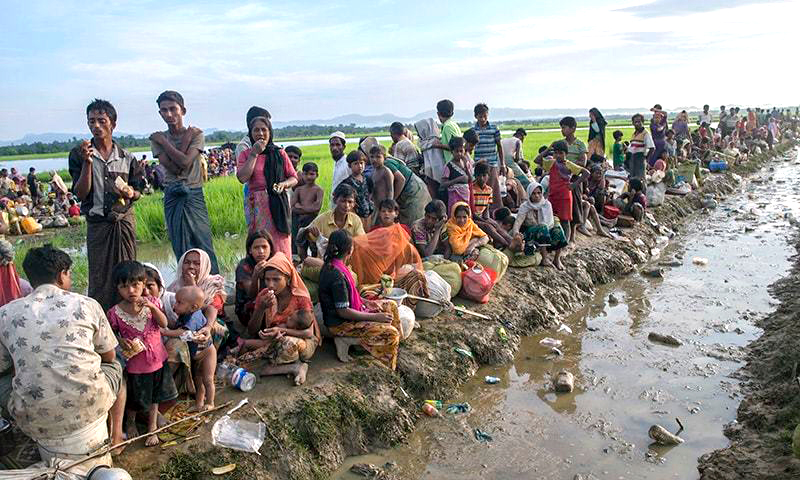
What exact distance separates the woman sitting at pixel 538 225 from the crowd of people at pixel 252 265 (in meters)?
0.02

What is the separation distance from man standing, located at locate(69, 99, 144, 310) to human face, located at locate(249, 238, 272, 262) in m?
0.90

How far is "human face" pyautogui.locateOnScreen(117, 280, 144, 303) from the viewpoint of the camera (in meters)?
3.19

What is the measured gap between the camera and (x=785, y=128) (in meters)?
32.4

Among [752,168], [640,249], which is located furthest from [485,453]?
[752,168]

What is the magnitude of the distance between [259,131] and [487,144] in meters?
3.59

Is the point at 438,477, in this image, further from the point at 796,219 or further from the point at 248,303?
the point at 796,219

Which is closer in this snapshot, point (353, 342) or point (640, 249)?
point (353, 342)

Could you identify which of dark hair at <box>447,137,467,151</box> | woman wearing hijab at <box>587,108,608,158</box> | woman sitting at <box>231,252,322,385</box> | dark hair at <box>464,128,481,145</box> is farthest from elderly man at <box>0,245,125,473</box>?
woman wearing hijab at <box>587,108,608,158</box>

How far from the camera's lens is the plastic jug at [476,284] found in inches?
228

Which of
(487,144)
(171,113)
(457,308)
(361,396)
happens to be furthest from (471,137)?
(361,396)

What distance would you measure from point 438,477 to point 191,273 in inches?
85.2

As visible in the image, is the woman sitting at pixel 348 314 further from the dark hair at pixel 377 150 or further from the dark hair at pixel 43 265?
the dark hair at pixel 377 150

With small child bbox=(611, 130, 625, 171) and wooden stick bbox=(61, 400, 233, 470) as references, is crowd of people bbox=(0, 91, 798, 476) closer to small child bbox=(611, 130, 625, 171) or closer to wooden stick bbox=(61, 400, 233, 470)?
wooden stick bbox=(61, 400, 233, 470)

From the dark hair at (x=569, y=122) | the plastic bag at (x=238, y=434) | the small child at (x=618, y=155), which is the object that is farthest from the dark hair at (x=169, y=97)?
the small child at (x=618, y=155)
